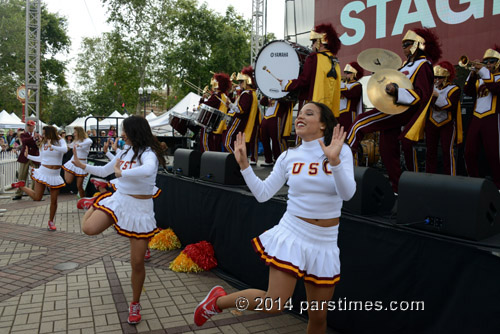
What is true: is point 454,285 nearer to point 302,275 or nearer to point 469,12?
point 302,275

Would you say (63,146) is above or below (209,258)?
above

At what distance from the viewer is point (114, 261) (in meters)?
5.33

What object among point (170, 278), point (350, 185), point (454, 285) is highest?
point (350, 185)

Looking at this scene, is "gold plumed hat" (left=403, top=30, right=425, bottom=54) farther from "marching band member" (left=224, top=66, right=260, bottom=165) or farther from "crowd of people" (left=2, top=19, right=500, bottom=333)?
"marching band member" (left=224, top=66, right=260, bottom=165)

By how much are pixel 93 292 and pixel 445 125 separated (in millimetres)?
4814

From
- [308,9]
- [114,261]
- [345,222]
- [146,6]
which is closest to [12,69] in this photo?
[146,6]

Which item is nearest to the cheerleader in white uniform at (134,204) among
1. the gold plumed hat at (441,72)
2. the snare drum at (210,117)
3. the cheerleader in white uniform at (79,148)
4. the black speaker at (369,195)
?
the black speaker at (369,195)

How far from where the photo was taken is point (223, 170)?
499cm

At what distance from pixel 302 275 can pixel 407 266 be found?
92cm

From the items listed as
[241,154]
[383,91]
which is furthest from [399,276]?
[383,91]

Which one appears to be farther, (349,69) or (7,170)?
(7,170)

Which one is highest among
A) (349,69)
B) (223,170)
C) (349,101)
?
(349,69)

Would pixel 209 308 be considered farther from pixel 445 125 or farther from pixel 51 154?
pixel 51 154

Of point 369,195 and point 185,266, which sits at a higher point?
point 369,195
